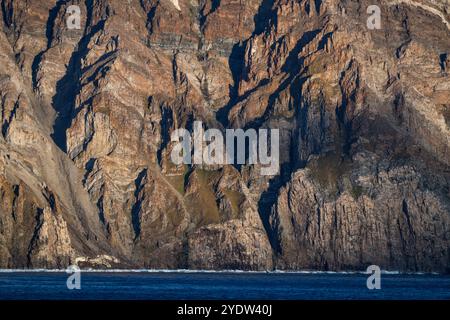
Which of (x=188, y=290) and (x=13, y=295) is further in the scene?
(x=188, y=290)
